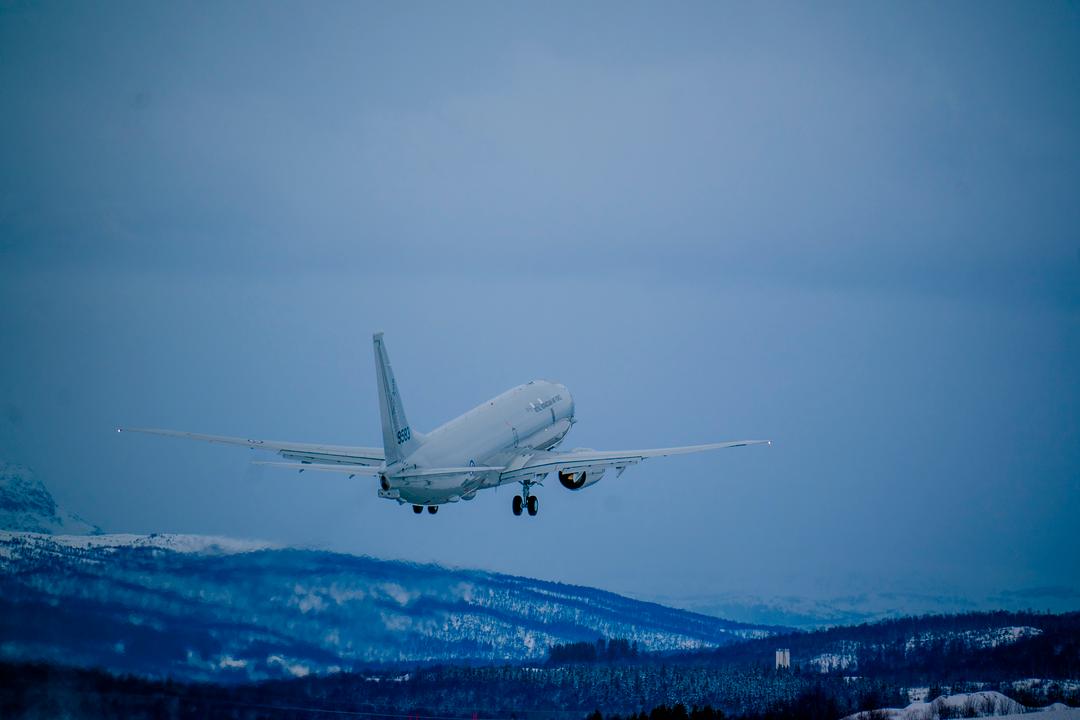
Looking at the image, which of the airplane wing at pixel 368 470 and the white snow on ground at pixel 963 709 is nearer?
the airplane wing at pixel 368 470

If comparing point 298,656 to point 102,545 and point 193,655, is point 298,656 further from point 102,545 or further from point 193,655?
point 102,545

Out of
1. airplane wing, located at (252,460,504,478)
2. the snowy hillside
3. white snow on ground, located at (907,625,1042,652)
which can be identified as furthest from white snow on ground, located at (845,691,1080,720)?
airplane wing, located at (252,460,504,478)

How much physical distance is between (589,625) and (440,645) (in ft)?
73.2

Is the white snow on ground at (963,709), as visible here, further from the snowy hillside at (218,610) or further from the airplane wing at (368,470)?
the airplane wing at (368,470)

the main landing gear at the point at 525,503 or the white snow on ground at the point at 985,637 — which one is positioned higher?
the main landing gear at the point at 525,503

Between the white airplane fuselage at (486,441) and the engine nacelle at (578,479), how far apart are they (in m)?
2.36

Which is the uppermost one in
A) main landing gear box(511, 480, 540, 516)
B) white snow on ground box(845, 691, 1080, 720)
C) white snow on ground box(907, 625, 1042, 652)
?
main landing gear box(511, 480, 540, 516)

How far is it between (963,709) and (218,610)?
6381 cm

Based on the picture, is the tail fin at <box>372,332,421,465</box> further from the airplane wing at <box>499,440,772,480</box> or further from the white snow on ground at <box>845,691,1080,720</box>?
the white snow on ground at <box>845,691,1080,720</box>

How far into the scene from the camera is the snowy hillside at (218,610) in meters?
96.4

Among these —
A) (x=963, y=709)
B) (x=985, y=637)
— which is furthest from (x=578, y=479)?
(x=985, y=637)

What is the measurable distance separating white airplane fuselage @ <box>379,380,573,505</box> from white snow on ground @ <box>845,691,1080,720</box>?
39.9 m

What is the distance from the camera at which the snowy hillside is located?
9638 cm

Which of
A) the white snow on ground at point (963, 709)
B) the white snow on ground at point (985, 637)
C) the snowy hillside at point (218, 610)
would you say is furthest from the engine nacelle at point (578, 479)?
the white snow on ground at point (985, 637)
